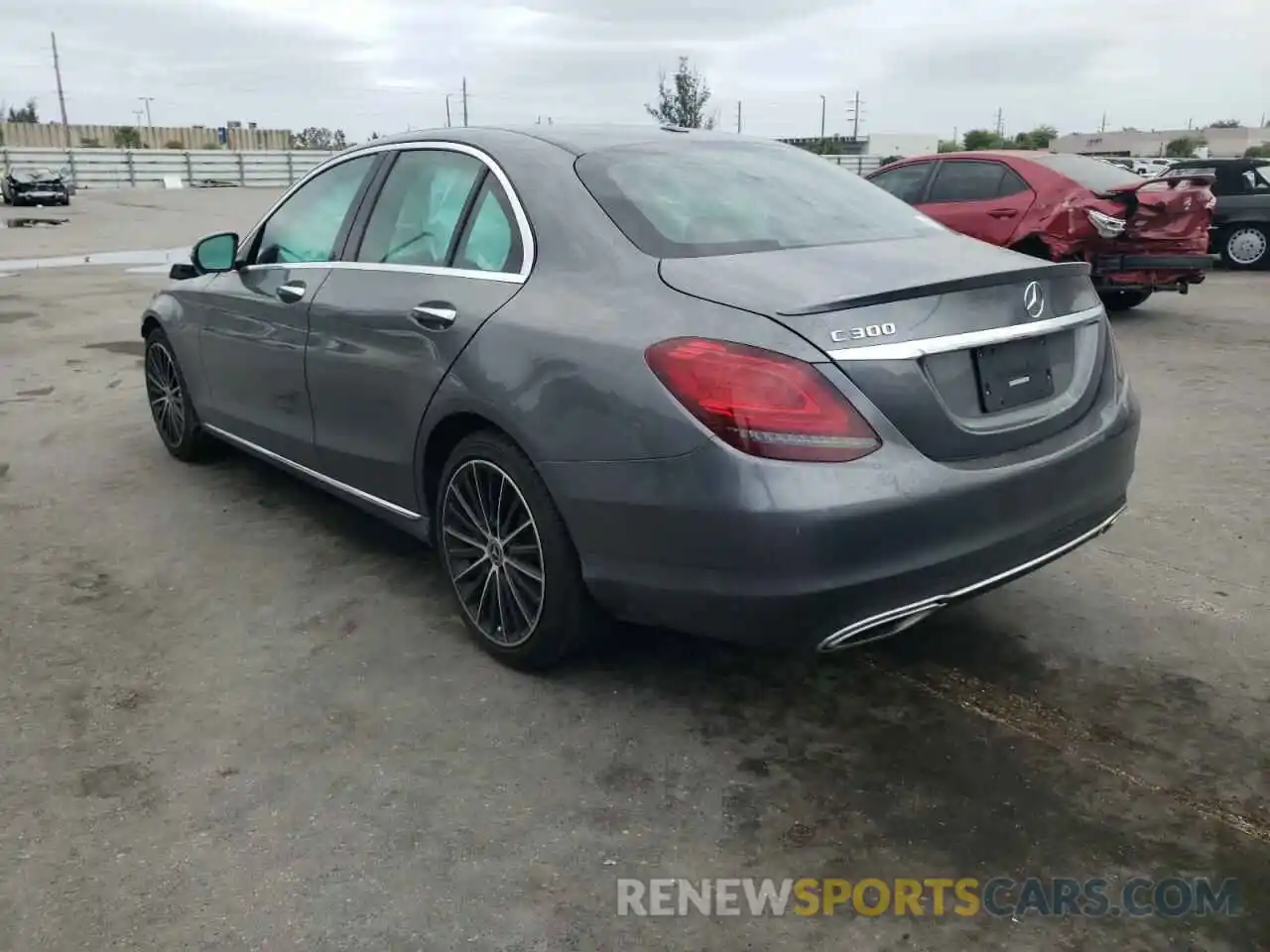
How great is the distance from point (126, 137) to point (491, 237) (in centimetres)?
8149

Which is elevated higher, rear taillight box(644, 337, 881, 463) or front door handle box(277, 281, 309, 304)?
front door handle box(277, 281, 309, 304)

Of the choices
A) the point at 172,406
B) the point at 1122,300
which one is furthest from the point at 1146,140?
the point at 172,406

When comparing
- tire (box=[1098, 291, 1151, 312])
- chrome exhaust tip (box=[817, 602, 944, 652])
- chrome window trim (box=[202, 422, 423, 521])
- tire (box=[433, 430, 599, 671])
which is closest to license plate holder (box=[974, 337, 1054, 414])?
chrome exhaust tip (box=[817, 602, 944, 652])

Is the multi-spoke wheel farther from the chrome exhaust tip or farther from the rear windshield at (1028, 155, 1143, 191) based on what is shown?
the rear windshield at (1028, 155, 1143, 191)

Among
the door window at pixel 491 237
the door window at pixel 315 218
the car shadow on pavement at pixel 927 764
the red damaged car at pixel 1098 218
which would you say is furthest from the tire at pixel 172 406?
the red damaged car at pixel 1098 218

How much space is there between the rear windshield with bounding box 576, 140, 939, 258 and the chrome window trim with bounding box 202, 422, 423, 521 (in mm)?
1304

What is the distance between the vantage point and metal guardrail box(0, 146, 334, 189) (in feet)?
156

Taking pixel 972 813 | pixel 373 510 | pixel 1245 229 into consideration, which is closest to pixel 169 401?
pixel 373 510

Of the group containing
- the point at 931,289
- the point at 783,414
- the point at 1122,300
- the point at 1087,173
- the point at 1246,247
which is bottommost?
the point at 1122,300

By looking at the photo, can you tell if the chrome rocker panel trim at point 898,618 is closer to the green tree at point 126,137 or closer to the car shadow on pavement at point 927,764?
the car shadow on pavement at point 927,764

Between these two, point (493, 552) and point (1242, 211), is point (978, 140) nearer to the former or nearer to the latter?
point (1242, 211)

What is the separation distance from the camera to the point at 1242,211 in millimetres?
15289

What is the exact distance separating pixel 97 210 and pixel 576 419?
3447 cm

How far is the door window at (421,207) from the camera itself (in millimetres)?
3705
